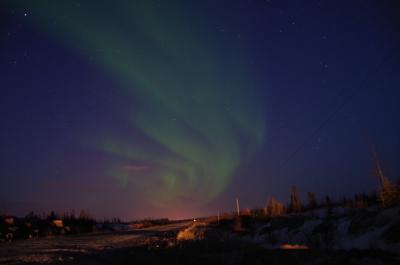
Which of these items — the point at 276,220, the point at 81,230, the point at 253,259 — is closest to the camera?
the point at 253,259

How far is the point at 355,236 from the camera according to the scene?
11500 mm

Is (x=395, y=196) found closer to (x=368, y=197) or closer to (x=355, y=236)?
(x=355, y=236)

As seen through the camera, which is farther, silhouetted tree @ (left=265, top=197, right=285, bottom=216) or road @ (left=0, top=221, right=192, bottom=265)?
silhouetted tree @ (left=265, top=197, right=285, bottom=216)

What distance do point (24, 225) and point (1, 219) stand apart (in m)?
1.39

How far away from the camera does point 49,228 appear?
2284cm

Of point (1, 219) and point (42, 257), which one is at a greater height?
point (1, 219)

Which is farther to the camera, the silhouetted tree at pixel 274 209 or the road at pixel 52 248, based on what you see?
the silhouetted tree at pixel 274 209

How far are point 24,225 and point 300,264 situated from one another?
827 inches

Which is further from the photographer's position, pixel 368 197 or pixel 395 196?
pixel 368 197

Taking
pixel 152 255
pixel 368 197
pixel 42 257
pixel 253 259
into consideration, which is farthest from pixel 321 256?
pixel 368 197

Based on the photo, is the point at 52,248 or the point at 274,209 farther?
the point at 274,209

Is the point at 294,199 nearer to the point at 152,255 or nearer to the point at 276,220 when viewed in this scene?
the point at 276,220

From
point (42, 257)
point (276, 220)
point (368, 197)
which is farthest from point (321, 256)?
point (368, 197)

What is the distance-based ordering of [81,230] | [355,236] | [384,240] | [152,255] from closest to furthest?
[152,255], [384,240], [355,236], [81,230]
